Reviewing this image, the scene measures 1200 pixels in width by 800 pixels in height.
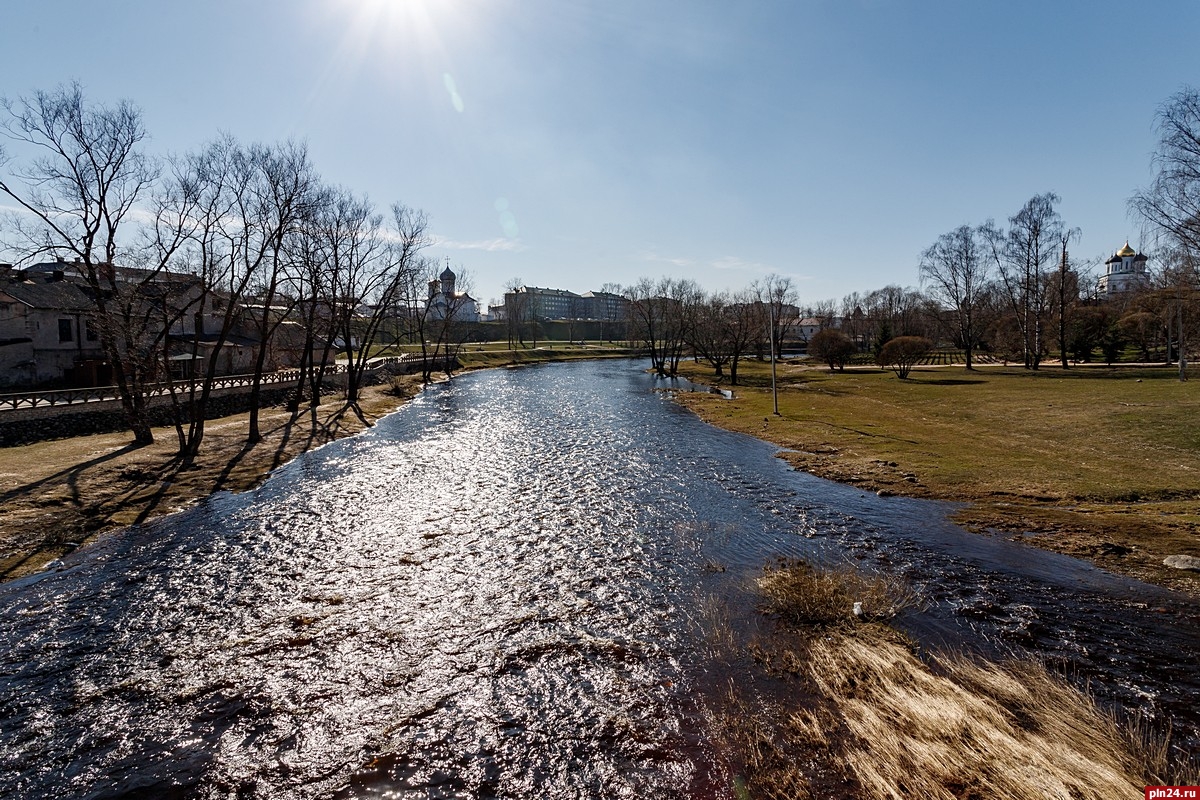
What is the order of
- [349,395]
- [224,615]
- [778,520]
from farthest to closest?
1. [349,395]
2. [778,520]
3. [224,615]

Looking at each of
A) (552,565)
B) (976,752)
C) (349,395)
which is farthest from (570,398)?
(976,752)

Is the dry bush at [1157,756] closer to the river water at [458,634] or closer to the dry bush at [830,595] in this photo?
the river water at [458,634]

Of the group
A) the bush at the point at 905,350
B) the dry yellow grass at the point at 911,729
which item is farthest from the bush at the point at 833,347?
the dry yellow grass at the point at 911,729

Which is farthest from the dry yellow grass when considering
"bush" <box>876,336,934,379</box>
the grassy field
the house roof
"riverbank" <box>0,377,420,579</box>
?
"bush" <box>876,336,934,379</box>

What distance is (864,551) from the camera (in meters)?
14.3

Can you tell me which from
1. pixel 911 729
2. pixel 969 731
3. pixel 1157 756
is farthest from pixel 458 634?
pixel 1157 756

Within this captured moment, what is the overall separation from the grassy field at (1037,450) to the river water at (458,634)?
6.26 feet

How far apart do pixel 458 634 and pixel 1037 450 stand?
24949 mm

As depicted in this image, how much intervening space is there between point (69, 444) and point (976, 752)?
123ft

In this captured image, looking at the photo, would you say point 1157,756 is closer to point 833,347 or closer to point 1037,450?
point 1037,450

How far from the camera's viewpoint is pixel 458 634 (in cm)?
1080

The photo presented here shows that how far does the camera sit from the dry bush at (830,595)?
1070cm

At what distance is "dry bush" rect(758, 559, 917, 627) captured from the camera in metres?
10.7

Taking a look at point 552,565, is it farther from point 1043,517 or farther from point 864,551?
point 1043,517
